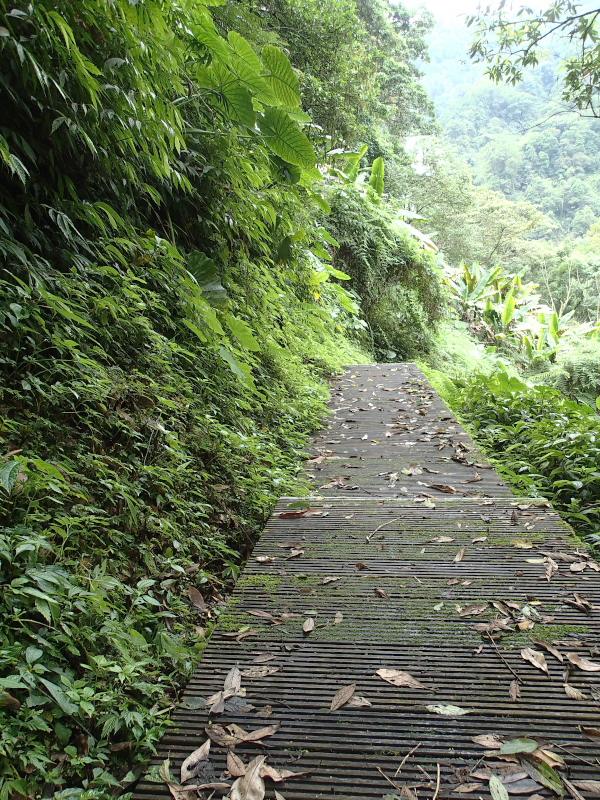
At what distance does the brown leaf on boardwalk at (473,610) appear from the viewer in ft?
5.51

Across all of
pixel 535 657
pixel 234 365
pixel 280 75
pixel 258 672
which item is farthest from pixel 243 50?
pixel 535 657

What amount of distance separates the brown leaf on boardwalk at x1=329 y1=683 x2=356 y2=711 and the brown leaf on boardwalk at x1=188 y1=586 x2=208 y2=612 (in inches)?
25.2

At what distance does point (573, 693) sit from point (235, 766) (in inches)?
33.3

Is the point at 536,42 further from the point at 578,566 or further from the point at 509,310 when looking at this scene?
the point at 578,566

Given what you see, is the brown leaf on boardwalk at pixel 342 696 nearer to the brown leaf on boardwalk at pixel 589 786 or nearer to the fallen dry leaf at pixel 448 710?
the fallen dry leaf at pixel 448 710

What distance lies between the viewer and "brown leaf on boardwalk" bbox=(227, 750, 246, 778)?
1.15 meters

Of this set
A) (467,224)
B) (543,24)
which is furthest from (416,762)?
(467,224)

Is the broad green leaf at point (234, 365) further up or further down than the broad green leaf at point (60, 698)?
further up

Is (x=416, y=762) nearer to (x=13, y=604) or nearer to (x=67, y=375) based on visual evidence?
(x=13, y=604)

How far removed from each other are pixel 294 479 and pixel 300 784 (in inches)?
77.7

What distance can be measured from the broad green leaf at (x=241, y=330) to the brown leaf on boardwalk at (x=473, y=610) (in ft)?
7.17

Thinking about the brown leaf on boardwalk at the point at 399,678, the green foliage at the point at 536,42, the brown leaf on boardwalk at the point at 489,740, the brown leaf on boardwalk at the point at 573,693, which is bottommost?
the brown leaf on boardwalk at the point at 399,678

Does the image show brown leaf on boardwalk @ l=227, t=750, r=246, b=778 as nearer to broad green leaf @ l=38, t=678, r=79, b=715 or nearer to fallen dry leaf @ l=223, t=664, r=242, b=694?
fallen dry leaf @ l=223, t=664, r=242, b=694

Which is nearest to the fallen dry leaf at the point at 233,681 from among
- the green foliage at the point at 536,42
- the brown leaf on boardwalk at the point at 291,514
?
the brown leaf on boardwalk at the point at 291,514
